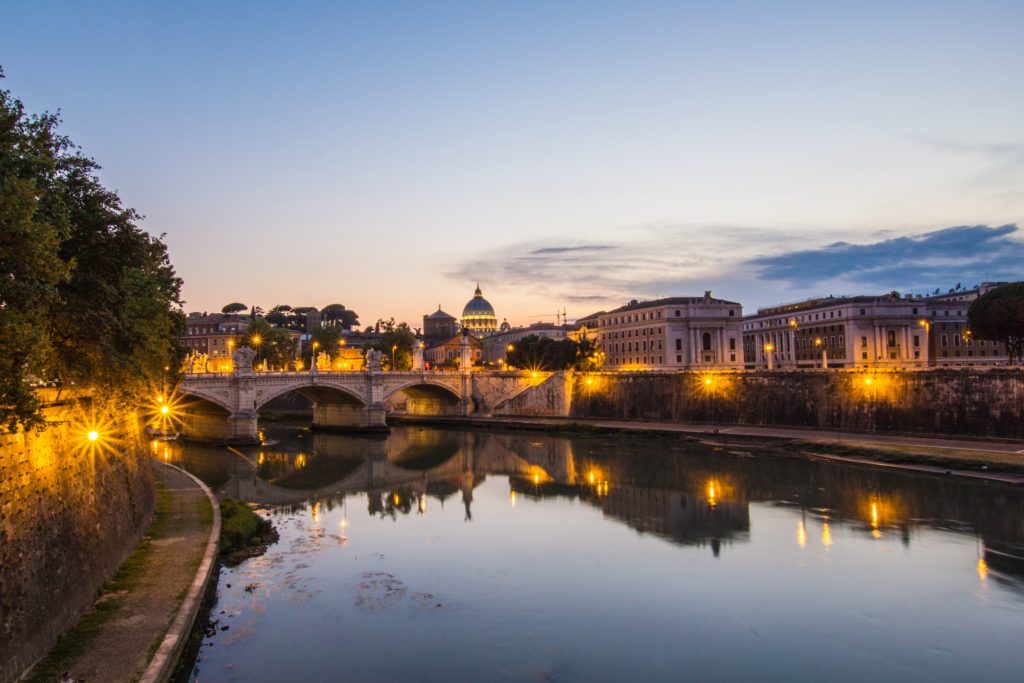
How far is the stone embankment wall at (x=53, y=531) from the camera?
1227 centimetres

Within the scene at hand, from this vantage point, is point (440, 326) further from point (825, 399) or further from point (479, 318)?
point (825, 399)

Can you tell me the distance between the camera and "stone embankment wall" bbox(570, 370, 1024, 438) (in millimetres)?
45438

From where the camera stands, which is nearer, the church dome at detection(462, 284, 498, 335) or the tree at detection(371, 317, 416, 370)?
the tree at detection(371, 317, 416, 370)

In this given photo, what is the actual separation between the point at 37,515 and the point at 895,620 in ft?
63.2

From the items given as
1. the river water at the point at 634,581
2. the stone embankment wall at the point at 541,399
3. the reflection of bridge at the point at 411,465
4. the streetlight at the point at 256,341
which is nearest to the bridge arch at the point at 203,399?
the reflection of bridge at the point at 411,465

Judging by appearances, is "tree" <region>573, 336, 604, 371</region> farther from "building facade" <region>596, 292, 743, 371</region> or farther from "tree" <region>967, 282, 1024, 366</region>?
"tree" <region>967, 282, 1024, 366</region>

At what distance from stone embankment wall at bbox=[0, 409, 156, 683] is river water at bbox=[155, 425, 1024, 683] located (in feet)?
10.3

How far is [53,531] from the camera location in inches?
579

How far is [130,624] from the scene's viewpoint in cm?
1476

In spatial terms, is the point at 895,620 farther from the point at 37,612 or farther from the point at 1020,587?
the point at 37,612

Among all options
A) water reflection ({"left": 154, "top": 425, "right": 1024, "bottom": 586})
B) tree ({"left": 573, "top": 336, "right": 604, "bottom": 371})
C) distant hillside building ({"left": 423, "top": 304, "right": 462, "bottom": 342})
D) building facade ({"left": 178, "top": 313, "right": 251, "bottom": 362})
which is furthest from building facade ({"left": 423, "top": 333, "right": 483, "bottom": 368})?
water reflection ({"left": 154, "top": 425, "right": 1024, "bottom": 586})

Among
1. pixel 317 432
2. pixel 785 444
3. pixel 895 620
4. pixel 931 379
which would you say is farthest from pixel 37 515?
pixel 317 432

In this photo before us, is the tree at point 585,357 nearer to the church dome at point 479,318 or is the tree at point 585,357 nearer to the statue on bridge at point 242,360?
the statue on bridge at point 242,360

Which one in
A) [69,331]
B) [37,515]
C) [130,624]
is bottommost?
[130,624]
